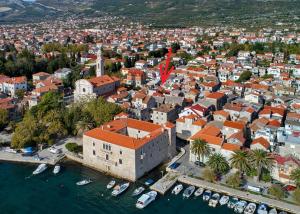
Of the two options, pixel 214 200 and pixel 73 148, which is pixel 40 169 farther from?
pixel 214 200

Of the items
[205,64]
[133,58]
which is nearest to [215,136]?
[205,64]

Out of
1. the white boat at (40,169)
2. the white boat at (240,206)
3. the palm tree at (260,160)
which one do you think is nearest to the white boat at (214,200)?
the white boat at (240,206)

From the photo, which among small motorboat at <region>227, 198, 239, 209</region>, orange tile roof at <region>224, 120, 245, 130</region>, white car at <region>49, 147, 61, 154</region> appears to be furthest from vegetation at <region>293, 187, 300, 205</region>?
white car at <region>49, 147, 61, 154</region>

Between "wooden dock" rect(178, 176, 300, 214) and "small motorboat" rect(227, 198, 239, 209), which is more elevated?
"wooden dock" rect(178, 176, 300, 214)

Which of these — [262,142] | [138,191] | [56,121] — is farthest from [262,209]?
[56,121]

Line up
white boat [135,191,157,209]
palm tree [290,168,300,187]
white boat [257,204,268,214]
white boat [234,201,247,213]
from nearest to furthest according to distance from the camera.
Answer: white boat [257,204,268,214] < white boat [234,201,247,213] < white boat [135,191,157,209] < palm tree [290,168,300,187]

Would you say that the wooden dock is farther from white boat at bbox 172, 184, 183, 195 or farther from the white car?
the white car

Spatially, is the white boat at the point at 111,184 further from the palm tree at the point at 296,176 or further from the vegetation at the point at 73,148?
the palm tree at the point at 296,176
